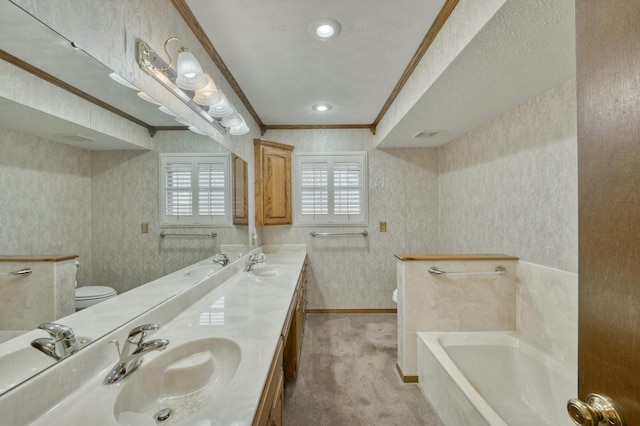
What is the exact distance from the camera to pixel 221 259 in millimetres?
1930

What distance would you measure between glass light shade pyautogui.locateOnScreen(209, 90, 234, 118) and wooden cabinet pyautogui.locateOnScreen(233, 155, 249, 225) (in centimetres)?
52

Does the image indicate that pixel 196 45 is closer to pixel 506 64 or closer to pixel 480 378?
pixel 506 64

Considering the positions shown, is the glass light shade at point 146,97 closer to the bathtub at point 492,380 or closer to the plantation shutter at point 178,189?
the plantation shutter at point 178,189

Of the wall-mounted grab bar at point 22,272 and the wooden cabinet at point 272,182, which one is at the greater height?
the wooden cabinet at point 272,182

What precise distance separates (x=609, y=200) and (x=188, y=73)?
1.57 m

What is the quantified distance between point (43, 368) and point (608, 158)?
4.46 ft

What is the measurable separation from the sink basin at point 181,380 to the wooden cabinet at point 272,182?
6.90 feet

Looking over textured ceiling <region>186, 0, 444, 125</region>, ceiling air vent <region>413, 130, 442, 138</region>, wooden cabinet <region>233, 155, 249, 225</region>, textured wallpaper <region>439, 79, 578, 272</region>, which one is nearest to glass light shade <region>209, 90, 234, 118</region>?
textured ceiling <region>186, 0, 444, 125</region>

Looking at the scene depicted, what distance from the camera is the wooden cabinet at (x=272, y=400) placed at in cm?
77

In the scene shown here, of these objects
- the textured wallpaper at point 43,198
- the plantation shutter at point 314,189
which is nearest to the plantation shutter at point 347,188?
the plantation shutter at point 314,189

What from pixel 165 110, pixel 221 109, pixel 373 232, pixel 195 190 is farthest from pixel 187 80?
pixel 373 232

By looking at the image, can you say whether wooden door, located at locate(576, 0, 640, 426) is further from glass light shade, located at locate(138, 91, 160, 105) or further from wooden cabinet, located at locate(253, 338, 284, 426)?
glass light shade, located at locate(138, 91, 160, 105)

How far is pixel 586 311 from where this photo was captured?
0.57 m

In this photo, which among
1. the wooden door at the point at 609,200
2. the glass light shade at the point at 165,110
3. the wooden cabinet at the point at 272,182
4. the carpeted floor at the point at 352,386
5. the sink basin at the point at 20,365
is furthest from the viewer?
the wooden cabinet at the point at 272,182
